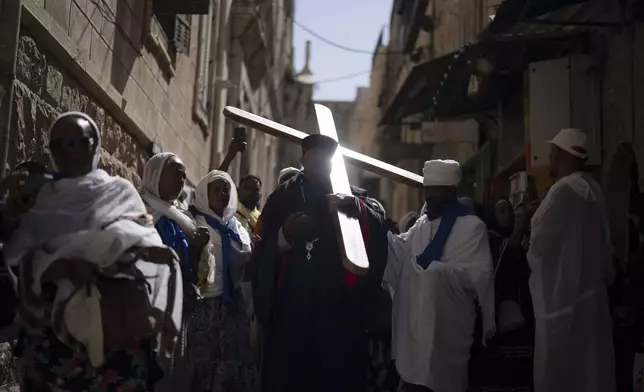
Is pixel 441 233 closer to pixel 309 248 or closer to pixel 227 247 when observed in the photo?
pixel 309 248

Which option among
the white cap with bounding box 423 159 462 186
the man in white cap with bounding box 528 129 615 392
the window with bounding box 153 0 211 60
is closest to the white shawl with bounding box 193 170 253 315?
the white cap with bounding box 423 159 462 186

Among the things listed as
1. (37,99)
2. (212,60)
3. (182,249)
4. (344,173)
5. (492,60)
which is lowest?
(182,249)

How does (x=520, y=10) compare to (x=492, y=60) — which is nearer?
(x=520, y=10)

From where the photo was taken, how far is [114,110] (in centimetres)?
714

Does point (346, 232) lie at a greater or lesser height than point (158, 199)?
lesser

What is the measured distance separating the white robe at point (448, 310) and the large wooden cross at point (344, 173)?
723 mm

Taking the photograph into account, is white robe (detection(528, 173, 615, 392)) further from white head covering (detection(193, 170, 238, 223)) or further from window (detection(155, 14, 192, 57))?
window (detection(155, 14, 192, 57))

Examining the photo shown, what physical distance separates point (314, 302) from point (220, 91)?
956 centimetres

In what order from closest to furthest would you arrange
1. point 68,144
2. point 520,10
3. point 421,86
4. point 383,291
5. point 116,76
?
point 68,144 < point 383,291 < point 116,76 < point 520,10 < point 421,86

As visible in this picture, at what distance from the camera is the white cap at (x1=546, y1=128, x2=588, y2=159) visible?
5.11 meters

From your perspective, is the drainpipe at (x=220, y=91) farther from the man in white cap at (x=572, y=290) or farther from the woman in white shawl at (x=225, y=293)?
the man in white cap at (x=572, y=290)

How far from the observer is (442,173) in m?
5.09

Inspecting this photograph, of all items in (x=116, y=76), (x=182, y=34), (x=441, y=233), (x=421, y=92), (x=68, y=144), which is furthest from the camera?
(x=421, y=92)

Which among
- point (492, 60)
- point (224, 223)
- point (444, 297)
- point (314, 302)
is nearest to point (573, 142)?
point (444, 297)
